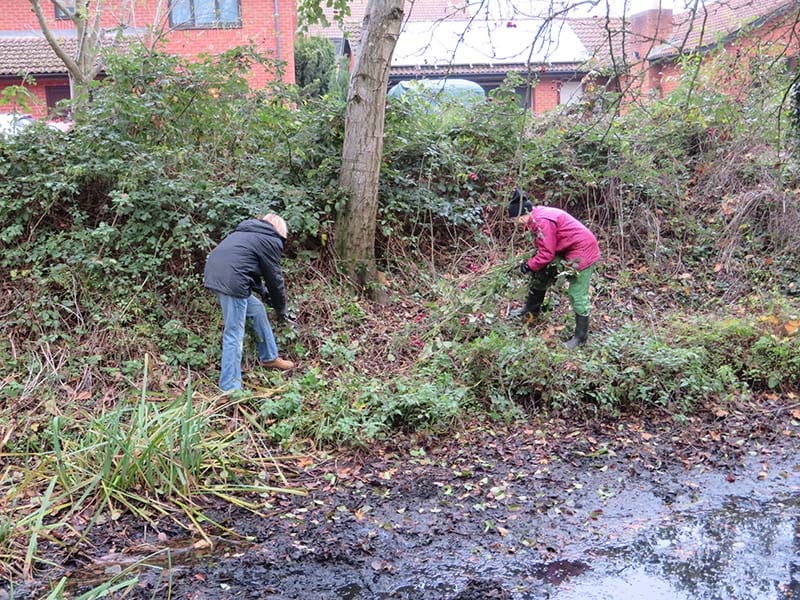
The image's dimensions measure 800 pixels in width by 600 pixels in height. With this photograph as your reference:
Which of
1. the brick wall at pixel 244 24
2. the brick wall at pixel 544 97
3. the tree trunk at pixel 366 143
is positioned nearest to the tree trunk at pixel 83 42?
the tree trunk at pixel 366 143

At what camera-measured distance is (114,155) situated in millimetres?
8070

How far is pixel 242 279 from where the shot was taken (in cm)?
636

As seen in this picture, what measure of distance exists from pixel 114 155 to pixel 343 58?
3.33 m

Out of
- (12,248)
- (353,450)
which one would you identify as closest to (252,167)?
(12,248)

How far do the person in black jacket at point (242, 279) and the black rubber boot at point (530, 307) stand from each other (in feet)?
8.86

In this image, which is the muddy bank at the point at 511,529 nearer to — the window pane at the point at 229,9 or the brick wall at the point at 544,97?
the brick wall at the point at 544,97

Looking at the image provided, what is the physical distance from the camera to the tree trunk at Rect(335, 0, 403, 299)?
7.83 meters

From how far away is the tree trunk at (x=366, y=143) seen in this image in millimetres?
7828

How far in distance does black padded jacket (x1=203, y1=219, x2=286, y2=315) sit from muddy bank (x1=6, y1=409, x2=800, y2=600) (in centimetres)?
183

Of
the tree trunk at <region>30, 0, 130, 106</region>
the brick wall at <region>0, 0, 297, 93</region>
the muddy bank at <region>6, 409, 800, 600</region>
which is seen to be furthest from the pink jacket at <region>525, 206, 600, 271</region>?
the brick wall at <region>0, 0, 297, 93</region>

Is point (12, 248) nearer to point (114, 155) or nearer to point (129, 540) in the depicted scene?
point (114, 155)

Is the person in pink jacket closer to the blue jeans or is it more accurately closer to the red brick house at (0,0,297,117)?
the blue jeans

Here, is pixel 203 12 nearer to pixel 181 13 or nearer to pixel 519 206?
pixel 181 13

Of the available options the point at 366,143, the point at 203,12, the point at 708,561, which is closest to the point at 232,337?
the point at 366,143
